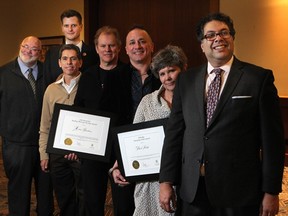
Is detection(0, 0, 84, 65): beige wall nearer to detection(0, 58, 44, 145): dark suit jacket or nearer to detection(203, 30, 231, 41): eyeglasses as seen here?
detection(0, 58, 44, 145): dark suit jacket

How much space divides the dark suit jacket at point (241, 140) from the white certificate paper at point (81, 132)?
857 millimetres

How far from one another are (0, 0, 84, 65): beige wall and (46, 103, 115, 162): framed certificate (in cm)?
434

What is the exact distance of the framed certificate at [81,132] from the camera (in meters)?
2.40

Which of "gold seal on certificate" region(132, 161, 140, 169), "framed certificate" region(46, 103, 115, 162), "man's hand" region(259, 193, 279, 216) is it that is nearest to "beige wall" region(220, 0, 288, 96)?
"framed certificate" region(46, 103, 115, 162)

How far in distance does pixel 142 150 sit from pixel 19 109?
1.32 meters

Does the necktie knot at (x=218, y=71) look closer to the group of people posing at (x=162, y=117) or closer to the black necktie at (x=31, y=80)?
the group of people posing at (x=162, y=117)

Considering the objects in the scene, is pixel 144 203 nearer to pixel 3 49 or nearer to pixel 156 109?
pixel 156 109

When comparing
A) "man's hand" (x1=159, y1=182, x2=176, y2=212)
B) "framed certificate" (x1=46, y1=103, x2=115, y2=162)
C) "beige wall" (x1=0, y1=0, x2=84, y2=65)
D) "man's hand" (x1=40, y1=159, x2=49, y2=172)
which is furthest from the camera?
"beige wall" (x1=0, y1=0, x2=84, y2=65)

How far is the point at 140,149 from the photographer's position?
6.80 feet

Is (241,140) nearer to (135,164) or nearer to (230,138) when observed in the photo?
(230,138)

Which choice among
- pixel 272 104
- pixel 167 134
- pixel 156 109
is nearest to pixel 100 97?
pixel 156 109

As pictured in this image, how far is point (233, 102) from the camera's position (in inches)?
63.3

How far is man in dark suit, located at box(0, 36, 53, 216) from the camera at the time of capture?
2918 mm

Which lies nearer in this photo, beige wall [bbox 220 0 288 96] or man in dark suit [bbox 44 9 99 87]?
man in dark suit [bbox 44 9 99 87]
